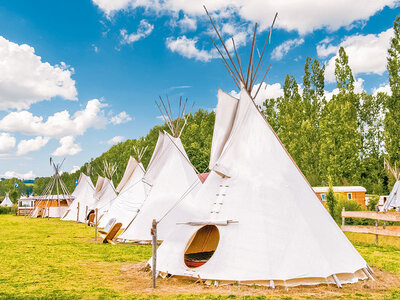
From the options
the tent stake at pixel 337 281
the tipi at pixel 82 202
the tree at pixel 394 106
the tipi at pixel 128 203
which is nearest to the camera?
the tent stake at pixel 337 281

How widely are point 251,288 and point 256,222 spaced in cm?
139

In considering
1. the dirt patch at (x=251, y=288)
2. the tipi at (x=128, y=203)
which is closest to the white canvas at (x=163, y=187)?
the tipi at (x=128, y=203)

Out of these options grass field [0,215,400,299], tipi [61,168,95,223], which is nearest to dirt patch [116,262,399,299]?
grass field [0,215,400,299]

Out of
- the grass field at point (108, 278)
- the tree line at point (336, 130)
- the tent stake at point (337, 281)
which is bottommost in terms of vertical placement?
the grass field at point (108, 278)

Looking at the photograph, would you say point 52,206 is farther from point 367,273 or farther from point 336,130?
point 367,273

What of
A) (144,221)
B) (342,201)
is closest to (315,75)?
(342,201)

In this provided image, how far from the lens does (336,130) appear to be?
31562 millimetres

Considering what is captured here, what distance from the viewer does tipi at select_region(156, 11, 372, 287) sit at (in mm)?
7141

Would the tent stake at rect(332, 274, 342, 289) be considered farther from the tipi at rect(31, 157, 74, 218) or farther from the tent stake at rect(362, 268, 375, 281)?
the tipi at rect(31, 157, 74, 218)

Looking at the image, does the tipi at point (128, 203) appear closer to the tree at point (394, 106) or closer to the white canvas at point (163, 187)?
the white canvas at point (163, 187)

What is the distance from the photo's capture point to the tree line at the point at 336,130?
93.5 ft

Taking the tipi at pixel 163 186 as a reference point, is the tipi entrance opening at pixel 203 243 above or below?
below

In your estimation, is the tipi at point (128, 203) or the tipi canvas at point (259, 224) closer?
the tipi canvas at point (259, 224)

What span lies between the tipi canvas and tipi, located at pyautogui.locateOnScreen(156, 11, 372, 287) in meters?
0.02
